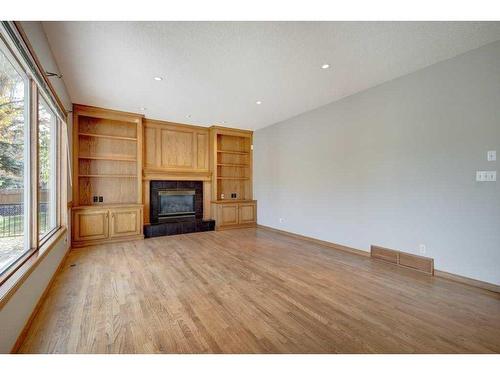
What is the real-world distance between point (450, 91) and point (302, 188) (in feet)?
8.71

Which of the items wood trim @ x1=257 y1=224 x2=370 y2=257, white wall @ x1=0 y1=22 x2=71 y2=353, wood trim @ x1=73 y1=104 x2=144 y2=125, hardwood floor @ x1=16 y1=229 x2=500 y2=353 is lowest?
hardwood floor @ x1=16 y1=229 x2=500 y2=353

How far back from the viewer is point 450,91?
2670 mm

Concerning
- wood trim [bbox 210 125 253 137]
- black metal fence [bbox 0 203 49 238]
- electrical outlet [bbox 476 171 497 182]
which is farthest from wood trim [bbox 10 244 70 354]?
electrical outlet [bbox 476 171 497 182]

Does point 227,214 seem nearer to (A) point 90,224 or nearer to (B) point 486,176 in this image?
(A) point 90,224

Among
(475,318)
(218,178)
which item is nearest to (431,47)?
(475,318)

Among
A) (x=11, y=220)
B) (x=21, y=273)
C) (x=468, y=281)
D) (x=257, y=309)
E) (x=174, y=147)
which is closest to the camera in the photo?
(x=21, y=273)

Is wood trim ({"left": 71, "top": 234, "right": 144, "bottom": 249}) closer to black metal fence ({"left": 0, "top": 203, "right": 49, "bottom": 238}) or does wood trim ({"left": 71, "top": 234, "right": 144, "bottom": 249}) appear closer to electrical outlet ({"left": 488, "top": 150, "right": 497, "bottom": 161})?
black metal fence ({"left": 0, "top": 203, "right": 49, "bottom": 238})

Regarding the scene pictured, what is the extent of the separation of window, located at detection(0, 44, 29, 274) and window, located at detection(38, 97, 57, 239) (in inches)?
26.1

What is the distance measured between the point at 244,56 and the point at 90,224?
387cm

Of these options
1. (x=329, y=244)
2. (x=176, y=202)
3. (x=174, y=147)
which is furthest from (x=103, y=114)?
(x=329, y=244)

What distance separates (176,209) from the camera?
5492mm

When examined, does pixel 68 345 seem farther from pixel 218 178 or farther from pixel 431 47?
pixel 218 178

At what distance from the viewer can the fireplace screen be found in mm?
5301

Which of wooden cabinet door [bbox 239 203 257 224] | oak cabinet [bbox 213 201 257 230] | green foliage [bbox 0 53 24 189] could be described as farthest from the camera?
wooden cabinet door [bbox 239 203 257 224]
